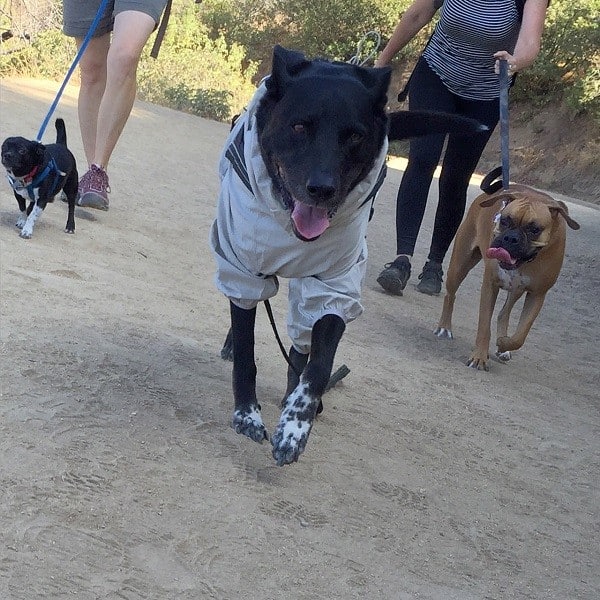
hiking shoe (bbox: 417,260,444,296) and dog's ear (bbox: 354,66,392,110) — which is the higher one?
Result: dog's ear (bbox: 354,66,392,110)

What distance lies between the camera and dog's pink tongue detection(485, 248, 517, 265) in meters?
5.20

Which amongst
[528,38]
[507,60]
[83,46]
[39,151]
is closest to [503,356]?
[507,60]

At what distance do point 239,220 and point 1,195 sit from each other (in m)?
3.86

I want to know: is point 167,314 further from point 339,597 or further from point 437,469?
point 339,597

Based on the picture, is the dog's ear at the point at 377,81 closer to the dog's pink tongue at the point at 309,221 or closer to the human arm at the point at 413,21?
the dog's pink tongue at the point at 309,221

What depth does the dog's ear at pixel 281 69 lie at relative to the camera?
10.6 feet

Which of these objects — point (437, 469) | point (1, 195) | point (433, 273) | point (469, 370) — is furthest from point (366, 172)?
point (1, 195)

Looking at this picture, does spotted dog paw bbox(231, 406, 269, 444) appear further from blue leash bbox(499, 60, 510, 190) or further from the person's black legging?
the person's black legging

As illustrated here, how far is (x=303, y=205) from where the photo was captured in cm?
314

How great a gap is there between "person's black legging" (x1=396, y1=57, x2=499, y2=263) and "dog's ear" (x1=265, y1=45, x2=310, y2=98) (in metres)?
3.00

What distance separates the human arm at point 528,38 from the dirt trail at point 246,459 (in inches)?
65.0

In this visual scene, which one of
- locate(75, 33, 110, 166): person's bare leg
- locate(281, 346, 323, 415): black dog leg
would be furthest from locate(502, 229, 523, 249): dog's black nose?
locate(75, 33, 110, 166): person's bare leg

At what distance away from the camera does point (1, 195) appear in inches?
263

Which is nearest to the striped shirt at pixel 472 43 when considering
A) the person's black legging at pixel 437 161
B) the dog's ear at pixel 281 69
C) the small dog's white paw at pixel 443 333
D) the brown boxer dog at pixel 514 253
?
the person's black legging at pixel 437 161
